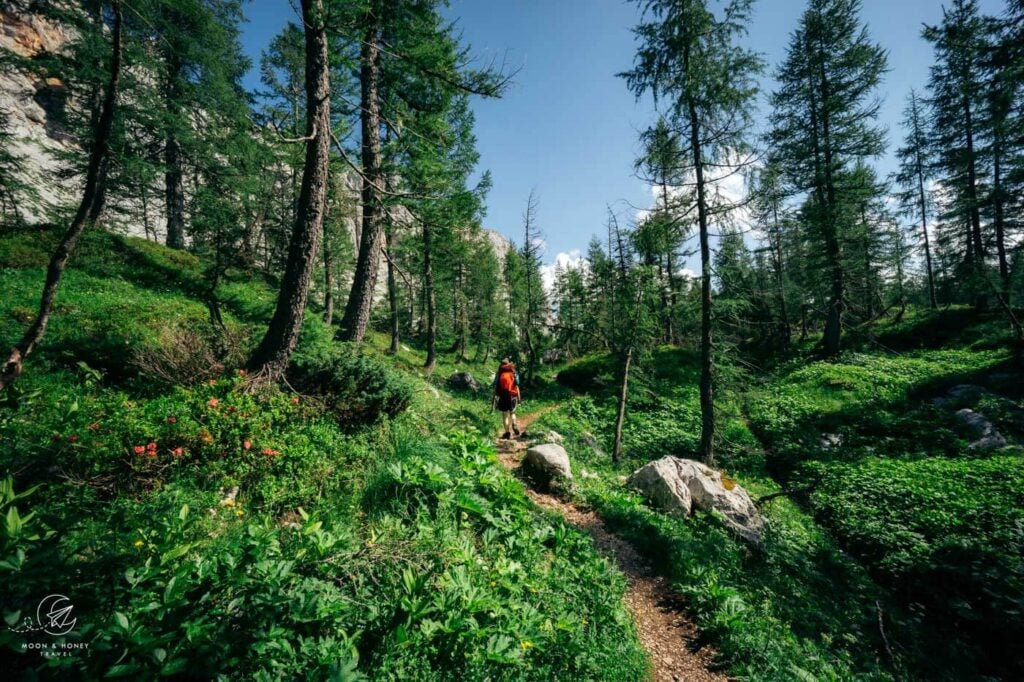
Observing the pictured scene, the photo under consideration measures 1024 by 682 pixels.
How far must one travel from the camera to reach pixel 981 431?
11023 mm

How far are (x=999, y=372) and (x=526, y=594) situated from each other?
2099 centimetres

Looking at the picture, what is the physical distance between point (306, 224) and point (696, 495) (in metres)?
10.4

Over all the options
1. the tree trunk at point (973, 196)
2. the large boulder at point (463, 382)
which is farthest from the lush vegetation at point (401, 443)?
the tree trunk at point (973, 196)

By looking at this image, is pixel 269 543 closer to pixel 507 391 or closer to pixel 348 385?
pixel 348 385

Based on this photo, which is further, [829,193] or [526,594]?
[829,193]

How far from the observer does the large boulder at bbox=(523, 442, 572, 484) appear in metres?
8.41

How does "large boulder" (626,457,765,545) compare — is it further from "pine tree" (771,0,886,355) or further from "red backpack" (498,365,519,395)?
"pine tree" (771,0,886,355)

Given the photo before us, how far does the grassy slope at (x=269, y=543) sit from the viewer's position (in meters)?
2.10

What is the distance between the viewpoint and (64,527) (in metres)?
1.93

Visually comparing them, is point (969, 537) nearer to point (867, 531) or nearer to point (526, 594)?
point (867, 531)

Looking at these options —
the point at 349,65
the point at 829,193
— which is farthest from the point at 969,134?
the point at 349,65

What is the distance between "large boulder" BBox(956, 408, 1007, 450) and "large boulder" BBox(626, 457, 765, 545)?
301 inches

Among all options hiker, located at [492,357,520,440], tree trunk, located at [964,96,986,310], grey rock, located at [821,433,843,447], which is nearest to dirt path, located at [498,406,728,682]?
hiker, located at [492,357,520,440]
